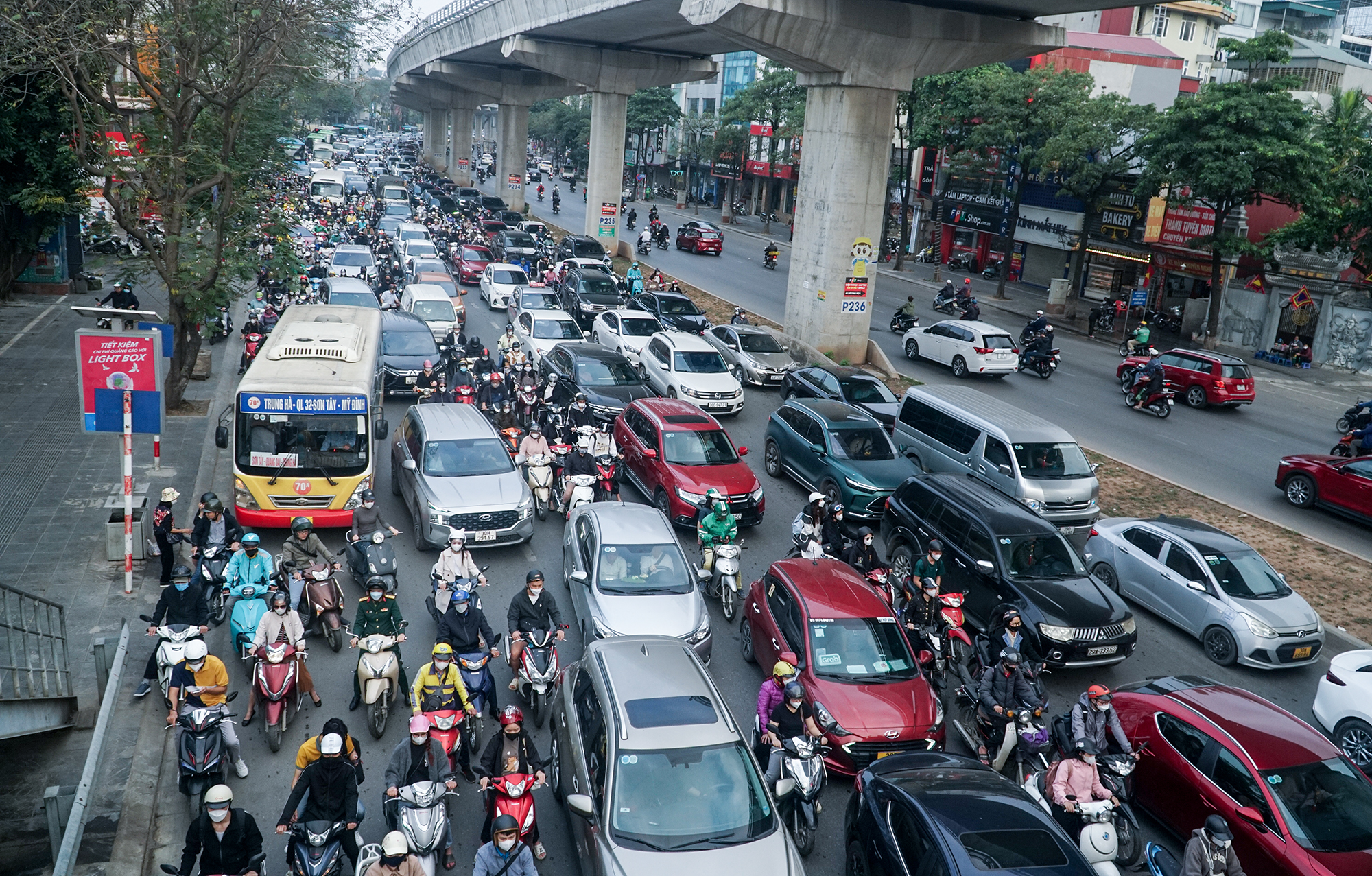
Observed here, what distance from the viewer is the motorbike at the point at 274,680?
962 cm

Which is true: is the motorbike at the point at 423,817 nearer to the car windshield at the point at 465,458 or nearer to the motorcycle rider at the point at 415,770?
the motorcycle rider at the point at 415,770

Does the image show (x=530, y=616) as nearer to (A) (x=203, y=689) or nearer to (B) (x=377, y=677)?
(B) (x=377, y=677)

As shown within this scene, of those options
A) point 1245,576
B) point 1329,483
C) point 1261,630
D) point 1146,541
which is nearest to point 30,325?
point 1146,541

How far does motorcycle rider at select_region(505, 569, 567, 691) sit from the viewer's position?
10.4m

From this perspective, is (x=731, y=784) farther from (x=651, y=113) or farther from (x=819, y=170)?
(x=651, y=113)

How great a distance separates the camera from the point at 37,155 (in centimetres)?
2464

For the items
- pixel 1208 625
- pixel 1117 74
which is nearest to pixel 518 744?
pixel 1208 625

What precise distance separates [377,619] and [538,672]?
179 centimetres

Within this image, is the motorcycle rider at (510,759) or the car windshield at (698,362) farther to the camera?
the car windshield at (698,362)

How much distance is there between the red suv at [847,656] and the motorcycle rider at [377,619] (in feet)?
13.5

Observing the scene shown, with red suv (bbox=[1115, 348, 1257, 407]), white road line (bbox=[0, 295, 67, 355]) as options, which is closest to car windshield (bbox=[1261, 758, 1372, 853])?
red suv (bbox=[1115, 348, 1257, 407])

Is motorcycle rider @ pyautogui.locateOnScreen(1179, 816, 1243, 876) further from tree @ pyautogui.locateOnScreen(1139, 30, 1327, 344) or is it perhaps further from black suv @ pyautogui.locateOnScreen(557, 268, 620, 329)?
tree @ pyautogui.locateOnScreen(1139, 30, 1327, 344)

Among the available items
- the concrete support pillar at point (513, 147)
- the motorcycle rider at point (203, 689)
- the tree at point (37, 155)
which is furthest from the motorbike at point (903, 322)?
the concrete support pillar at point (513, 147)

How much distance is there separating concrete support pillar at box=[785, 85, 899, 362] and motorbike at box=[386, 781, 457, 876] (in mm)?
21939
